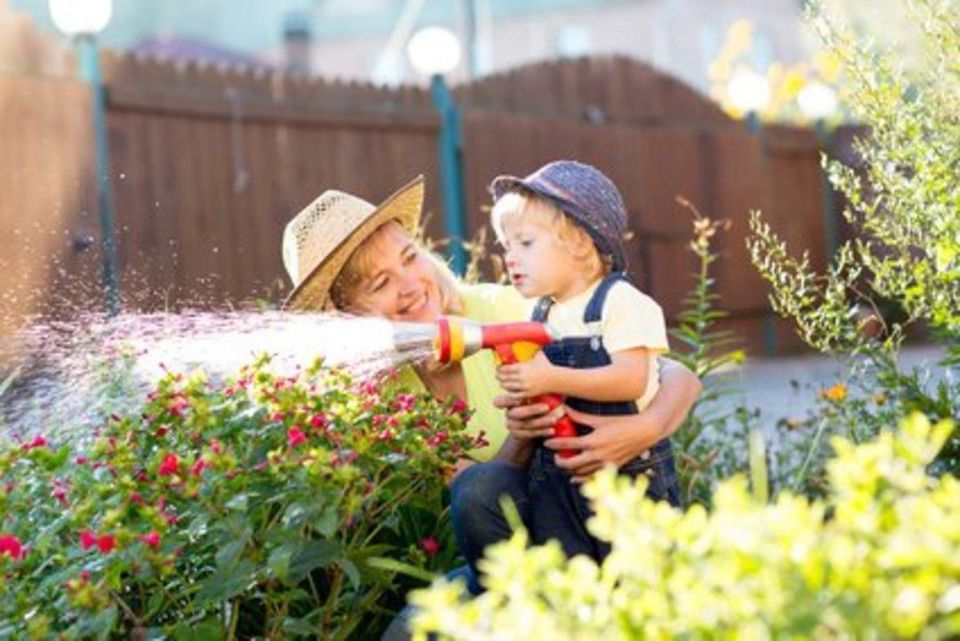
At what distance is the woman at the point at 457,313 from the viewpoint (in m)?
3.16

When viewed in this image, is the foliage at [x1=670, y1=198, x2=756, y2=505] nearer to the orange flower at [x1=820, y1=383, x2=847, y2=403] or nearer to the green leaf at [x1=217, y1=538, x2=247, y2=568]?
the orange flower at [x1=820, y1=383, x2=847, y2=403]

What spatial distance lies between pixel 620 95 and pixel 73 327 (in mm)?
11033

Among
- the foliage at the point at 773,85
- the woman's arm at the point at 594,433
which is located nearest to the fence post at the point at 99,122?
the woman's arm at the point at 594,433

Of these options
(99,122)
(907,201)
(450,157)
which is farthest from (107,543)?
(450,157)

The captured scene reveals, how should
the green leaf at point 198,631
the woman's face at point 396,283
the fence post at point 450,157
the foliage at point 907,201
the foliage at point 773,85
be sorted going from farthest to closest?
1. the foliage at point 773,85
2. the fence post at point 450,157
3. the woman's face at point 396,283
4. the foliage at point 907,201
5. the green leaf at point 198,631

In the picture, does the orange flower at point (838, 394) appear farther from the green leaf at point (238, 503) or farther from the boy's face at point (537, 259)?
the green leaf at point (238, 503)

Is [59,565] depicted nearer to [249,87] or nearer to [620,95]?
[249,87]

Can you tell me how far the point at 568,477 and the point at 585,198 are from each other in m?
0.46

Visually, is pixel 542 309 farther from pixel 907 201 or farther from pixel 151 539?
pixel 151 539

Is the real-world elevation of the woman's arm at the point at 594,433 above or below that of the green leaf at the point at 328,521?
above

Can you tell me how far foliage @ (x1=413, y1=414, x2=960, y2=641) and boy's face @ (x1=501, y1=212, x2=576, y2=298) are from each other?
55.5 inches

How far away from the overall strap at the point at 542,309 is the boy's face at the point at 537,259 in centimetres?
4

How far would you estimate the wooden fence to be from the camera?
9133mm

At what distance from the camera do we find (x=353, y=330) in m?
3.40
